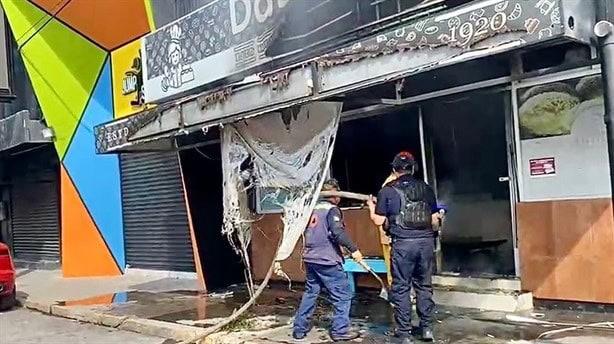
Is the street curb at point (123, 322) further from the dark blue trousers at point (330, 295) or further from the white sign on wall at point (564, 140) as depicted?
the white sign on wall at point (564, 140)

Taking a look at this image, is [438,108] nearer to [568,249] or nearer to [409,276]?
[568,249]

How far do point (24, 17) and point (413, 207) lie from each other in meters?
12.9

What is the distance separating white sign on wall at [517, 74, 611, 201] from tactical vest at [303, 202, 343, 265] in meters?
2.36

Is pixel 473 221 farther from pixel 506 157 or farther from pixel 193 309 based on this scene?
pixel 193 309

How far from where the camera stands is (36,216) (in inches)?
815

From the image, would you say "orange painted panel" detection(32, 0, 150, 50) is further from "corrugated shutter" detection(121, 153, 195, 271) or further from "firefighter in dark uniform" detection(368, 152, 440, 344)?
"firefighter in dark uniform" detection(368, 152, 440, 344)

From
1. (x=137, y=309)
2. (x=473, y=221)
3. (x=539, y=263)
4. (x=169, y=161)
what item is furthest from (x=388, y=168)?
(x=169, y=161)

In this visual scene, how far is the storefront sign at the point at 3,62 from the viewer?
1769 centimetres

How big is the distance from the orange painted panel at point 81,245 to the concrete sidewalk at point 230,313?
1.69 metres

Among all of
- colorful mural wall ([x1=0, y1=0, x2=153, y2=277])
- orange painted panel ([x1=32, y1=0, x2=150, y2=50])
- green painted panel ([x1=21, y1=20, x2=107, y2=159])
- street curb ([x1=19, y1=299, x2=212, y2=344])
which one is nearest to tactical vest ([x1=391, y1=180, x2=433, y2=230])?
street curb ([x1=19, y1=299, x2=212, y2=344])

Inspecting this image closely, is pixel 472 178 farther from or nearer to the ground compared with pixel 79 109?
nearer to the ground

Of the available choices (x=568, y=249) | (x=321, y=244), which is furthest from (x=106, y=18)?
(x=568, y=249)

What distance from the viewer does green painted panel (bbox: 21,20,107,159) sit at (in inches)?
653

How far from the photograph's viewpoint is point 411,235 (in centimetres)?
706
